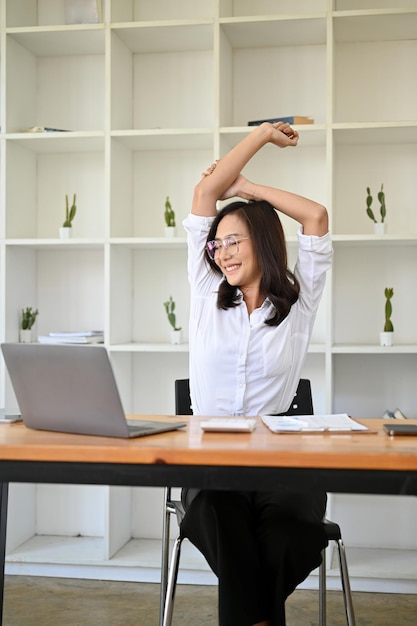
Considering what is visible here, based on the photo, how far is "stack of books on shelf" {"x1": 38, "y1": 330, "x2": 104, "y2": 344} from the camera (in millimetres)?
3617

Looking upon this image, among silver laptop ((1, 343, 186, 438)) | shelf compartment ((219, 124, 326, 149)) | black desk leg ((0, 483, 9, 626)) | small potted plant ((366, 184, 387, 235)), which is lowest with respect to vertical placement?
black desk leg ((0, 483, 9, 626))

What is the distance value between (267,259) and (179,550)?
86cm

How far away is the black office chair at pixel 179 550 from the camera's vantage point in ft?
7.06

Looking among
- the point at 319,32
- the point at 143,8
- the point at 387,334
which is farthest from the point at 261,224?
the point at 143,8

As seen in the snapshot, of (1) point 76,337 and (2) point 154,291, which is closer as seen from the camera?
(1) point 76,337

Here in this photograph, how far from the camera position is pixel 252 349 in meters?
2.34

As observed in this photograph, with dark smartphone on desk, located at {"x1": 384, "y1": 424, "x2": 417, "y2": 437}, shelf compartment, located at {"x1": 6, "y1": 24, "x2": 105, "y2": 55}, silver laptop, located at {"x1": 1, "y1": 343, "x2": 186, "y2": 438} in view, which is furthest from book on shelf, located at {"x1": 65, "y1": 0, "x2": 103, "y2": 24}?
dark smartphone on desk, located at {"x1": 384, "y1": 424, "x2": 417, "y2": 437}

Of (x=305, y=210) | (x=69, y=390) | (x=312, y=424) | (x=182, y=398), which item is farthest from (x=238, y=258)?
(x=69, y=390)

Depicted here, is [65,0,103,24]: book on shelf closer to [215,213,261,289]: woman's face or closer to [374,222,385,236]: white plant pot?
[374,222,385,236]: white plant pot

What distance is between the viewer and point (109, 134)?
357cm

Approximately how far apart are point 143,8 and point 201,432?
2.79 meters

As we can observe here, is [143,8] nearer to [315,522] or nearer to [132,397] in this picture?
[132,397]

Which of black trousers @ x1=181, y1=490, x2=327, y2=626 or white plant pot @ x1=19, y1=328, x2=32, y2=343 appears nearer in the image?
black trousers @ x1=181, y1=490, x2=327, y2=626

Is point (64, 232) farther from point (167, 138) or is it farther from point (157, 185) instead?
point (167, 138)
